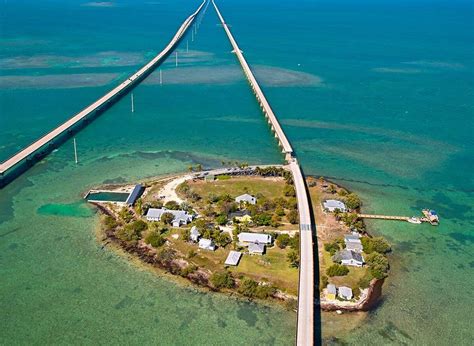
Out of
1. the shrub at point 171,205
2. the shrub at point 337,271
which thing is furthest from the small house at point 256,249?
the shrub at point 171,205

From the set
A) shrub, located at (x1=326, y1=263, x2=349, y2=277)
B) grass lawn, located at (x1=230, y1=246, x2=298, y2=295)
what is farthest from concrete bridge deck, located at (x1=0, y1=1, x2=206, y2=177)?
shrub, located at (x1=326, y1=263, x2=349, y2=277)

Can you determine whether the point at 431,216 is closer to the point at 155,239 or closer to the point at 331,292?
the point at 331,292

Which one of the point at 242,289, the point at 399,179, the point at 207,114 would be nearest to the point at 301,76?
the point at 207,114

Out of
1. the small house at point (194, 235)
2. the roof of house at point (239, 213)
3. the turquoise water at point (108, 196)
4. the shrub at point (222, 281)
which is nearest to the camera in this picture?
the shrub at point (222, 281)

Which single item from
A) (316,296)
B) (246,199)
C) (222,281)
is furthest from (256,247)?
(246,199)

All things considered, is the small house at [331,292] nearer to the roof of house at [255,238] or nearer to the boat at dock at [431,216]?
the roof of house at [255,238]

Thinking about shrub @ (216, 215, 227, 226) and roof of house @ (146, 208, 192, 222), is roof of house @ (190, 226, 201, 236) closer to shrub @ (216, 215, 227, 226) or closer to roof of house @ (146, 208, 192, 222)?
roof of house @ (146, 208, 192, 222)

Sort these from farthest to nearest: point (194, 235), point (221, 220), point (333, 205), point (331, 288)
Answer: point (333, 205) → point (221, 220) → point (194, 235) → point (331, 288)
